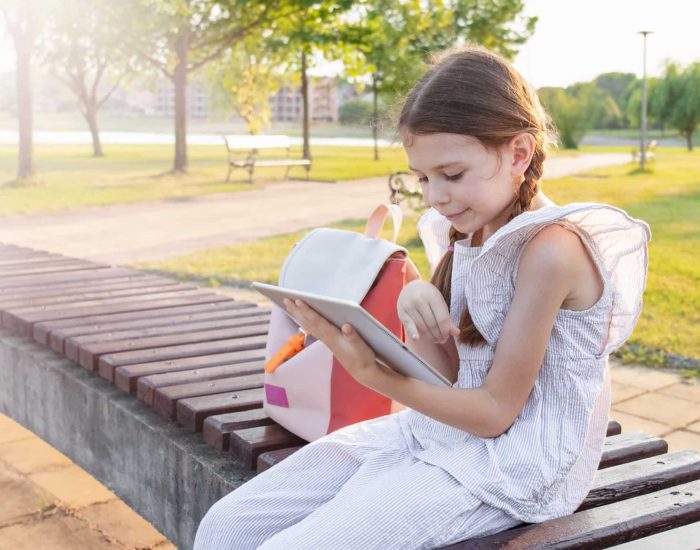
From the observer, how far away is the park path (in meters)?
10.7

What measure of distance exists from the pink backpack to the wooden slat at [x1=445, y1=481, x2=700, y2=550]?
28.4 inches

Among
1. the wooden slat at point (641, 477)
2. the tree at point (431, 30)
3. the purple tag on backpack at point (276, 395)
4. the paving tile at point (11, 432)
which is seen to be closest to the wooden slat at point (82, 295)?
the paving tile at point (11, 432)

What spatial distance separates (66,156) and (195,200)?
1733 centimetres

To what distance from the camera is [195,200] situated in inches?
648

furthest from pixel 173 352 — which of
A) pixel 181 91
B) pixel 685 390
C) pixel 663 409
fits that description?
pixel 181 91

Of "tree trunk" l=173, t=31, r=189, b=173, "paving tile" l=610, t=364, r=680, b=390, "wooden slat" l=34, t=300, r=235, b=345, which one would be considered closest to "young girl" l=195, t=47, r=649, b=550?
"wooden slat" l=34, t=300, r=235, b=345

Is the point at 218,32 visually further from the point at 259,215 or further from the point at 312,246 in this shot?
the point at 312,246

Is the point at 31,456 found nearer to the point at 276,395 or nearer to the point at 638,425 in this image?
the point at 276,395

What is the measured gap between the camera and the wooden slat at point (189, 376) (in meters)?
3.00

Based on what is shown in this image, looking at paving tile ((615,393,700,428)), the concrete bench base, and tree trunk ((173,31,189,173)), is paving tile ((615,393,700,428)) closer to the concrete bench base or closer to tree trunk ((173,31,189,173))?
the concrete bench base

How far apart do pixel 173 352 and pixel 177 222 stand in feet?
32.8

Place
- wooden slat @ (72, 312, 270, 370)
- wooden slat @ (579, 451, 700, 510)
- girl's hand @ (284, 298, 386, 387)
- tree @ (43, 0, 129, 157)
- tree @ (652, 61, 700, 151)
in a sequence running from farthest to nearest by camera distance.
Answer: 1. tree @ (652, 61, 700, 151)
2. tree @ (43, 0, 129, 157)
3. wooden slat @ (72, 312, 270, 370)
4. wooden slat @ (579, 451, 700, 510)
5. girl's hand @ (284, 298, 386, 387)

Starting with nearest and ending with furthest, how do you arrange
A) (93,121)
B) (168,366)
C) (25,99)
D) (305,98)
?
(168,366) < (25,99) < (305,98) < (93,121)

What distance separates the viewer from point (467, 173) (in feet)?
6.17
